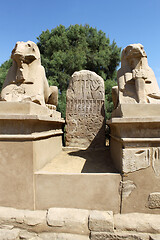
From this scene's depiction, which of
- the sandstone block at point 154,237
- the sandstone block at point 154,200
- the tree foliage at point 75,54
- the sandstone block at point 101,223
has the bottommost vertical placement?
the sandstone block at point 154,237

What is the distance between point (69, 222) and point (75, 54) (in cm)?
975

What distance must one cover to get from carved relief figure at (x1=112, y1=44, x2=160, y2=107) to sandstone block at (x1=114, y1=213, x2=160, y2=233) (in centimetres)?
169

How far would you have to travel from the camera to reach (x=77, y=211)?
7.34ft

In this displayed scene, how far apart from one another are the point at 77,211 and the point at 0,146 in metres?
1.35

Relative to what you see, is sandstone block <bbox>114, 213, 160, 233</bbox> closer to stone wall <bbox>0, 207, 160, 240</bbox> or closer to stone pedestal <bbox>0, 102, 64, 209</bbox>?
stone wall <bbox>0, 207, 160, 240</bbox>

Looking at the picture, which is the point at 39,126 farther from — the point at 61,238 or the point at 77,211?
the point at 61,238

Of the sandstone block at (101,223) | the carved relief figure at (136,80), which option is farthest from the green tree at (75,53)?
the sandstone block at (101,223)

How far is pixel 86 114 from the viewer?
4.42m

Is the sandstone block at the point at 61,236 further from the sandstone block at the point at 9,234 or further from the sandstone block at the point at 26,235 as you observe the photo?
the sandstone block at the point at 9,234

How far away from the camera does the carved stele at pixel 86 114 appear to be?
4.41 meters

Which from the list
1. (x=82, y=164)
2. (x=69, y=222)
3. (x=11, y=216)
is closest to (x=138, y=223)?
(x=69, y=222)

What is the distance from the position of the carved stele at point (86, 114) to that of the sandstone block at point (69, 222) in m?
2.29

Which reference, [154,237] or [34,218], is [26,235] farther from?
[154,237]

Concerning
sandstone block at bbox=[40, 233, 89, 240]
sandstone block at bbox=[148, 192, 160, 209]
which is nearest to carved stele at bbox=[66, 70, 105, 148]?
sandstone block at bbox=[148, 192, 160, 209]
